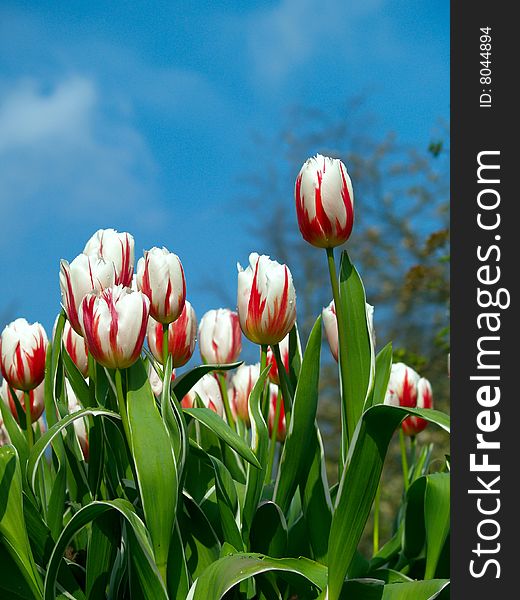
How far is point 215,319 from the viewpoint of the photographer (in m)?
1.25

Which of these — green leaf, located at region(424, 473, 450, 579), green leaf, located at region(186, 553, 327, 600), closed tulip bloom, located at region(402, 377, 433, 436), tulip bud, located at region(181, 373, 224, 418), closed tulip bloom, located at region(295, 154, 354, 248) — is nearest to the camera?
green leaf, located at region(186, 553, 327, 600)

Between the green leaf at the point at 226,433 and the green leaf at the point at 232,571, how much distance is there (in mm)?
92

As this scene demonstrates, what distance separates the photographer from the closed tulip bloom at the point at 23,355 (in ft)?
3.72

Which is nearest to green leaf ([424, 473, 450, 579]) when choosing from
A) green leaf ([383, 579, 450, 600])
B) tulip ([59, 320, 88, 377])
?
green leaf ([383, 579, 450, 600])

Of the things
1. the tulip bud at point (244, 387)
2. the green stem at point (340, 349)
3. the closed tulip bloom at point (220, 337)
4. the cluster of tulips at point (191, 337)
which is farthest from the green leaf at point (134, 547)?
the tulip bud at point (244, 387)

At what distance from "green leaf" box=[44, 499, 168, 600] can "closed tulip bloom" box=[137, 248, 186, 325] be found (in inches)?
8.3

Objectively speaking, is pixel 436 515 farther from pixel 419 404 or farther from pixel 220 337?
pixel 419 404

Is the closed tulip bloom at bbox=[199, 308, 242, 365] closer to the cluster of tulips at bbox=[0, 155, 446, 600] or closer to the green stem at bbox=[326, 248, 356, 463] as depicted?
the cluster of tulips at bbox=[0, 155, 446, 600]

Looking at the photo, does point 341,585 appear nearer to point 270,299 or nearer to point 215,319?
point 270,299

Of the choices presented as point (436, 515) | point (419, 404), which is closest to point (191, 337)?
point (436, 515)

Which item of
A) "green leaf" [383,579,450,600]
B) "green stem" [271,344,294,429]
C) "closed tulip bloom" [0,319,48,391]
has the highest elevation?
"closed tulip bloom" [0,319,48,391]

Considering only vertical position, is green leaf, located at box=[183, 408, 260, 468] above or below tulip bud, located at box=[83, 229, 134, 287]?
below

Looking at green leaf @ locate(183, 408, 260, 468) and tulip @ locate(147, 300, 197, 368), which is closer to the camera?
green leaf @ locate(183, 408, 260, 468)

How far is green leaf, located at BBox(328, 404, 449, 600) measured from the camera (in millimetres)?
867
